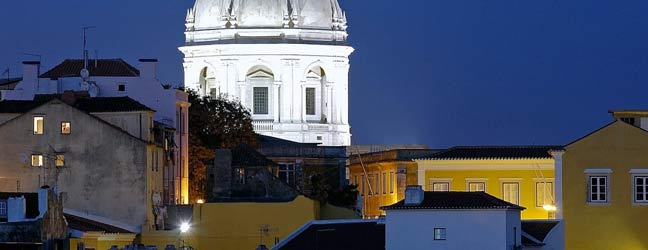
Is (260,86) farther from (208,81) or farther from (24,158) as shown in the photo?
(24,158)

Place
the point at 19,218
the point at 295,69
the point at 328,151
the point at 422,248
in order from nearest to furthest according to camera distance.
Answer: the point at 19,218 → the point at 422,248 → the point at 328,151 → the point at 295,69

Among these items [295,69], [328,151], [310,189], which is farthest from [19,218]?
[295,69]

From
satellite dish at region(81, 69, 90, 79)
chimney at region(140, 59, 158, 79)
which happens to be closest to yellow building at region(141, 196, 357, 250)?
satellite dish at region(81, 69, 90, 79)

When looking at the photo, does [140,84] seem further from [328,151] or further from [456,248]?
[328,151]

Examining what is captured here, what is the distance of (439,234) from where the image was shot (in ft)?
394

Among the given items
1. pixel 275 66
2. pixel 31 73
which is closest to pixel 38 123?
pixel 31 73

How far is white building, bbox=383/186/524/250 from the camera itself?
392ft

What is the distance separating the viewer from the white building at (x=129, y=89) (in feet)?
454

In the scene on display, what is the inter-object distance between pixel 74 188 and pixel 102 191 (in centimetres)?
98

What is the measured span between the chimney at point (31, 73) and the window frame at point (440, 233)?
24.6 meters

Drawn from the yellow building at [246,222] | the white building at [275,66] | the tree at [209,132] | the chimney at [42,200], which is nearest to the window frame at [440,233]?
the yellow building at [246,222]

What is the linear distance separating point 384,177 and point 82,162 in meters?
33.0

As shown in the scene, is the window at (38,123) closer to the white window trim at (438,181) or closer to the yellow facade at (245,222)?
the yellow facade at (245,222)

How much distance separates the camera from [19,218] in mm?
112750
